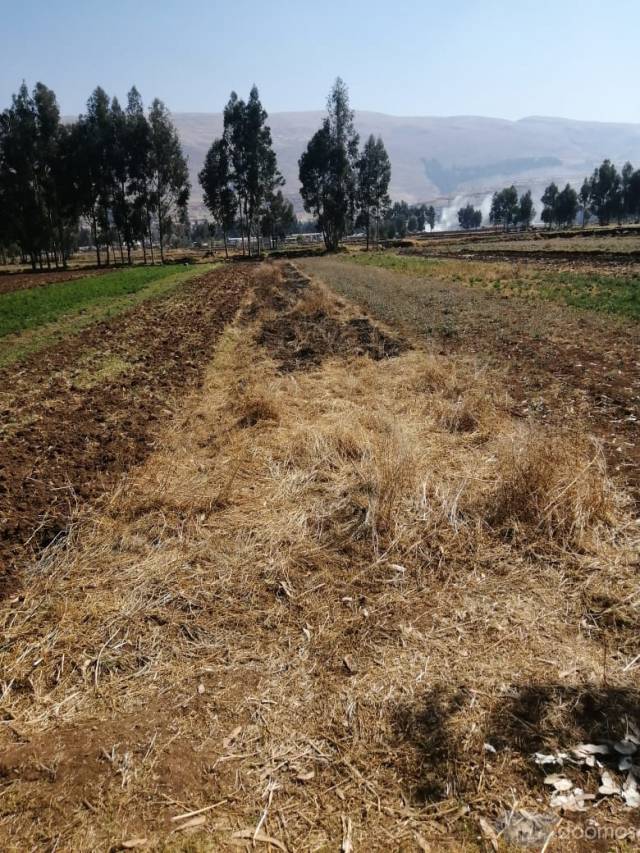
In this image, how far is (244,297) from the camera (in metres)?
26.0

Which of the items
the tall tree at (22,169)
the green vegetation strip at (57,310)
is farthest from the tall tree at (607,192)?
the green vegetation strip at (57,310)

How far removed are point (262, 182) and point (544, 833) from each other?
80.7 meters

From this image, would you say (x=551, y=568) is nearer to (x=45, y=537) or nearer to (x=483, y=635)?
(x=483, y=635)

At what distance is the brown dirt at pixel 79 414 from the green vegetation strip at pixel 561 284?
13.5m

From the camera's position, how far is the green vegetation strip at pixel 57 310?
15.5m

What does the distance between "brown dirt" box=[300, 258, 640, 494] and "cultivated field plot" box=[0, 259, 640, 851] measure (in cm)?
91

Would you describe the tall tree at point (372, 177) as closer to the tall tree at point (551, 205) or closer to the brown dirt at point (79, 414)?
the tall tree at point (551, 205)

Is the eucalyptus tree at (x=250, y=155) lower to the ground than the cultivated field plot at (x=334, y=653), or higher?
higher

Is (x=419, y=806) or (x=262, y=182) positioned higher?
(x=262, y=182)

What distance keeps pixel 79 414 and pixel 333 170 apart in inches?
2975

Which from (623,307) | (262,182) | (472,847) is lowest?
(472,847)

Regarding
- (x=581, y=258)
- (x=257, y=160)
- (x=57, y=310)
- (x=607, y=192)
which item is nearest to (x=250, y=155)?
(x=257, y=160)

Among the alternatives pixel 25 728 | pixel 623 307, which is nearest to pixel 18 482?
pixel 25 728

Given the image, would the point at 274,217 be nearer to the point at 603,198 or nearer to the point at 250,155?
the point at 250,155
